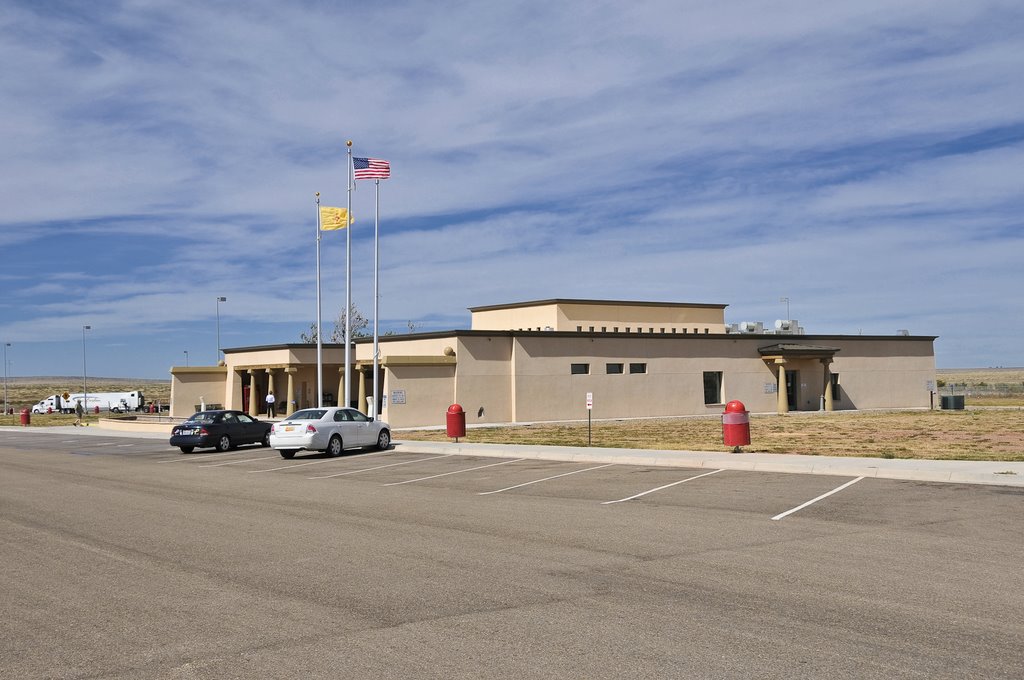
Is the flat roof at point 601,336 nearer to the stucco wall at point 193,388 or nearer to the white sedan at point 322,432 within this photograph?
the stucco wall at point 193,388

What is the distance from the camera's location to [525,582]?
8852 mm

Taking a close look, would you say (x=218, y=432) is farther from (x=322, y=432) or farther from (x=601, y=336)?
(x=601, y=336)

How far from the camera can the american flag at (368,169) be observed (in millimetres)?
34469

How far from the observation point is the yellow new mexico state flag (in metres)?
36.8

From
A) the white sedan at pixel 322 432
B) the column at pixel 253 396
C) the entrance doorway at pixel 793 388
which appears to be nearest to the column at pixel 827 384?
the entrance doorway at pixel 793 388

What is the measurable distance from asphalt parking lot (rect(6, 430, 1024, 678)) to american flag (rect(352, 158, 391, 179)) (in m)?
19.4

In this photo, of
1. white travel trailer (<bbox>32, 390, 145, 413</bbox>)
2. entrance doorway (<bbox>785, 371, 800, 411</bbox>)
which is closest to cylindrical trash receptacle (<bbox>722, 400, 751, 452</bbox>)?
entrance doorway (<bbox>785, 371, 800, 411</bbox>)

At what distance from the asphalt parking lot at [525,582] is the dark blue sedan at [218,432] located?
44.1 ft

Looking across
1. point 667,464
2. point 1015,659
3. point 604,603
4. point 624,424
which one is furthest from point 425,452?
point 1015,659

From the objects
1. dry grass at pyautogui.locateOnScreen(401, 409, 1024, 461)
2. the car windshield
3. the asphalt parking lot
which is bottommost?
the asphalt parking lot

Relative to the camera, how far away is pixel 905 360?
5556 centimetres

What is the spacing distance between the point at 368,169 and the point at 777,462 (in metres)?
20.7

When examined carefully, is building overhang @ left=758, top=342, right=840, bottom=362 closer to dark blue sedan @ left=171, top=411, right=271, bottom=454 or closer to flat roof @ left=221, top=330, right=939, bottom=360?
flat roof @ left=221, top=330, right=939, bottom=360

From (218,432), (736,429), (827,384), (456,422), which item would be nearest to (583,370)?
(456,422)
